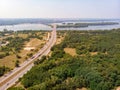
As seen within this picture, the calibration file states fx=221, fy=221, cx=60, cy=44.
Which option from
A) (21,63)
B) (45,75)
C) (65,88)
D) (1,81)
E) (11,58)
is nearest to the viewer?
(65,88)

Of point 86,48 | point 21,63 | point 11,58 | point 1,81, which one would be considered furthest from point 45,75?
point 86,48

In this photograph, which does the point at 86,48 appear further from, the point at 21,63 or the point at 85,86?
the point at 85,86

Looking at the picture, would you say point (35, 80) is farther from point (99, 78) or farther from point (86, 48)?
point (86, 48)

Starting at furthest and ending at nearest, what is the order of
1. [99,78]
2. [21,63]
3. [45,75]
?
[21,63] → [45,75] → [99,78]

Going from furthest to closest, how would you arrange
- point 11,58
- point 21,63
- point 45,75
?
1. point 11,58
2. point 21,63
3. point 45,75

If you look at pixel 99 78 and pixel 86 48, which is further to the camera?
pixel 86 48

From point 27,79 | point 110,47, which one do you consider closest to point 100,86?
point 27,79

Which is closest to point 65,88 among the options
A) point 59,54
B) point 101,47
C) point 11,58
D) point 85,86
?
point 85,86

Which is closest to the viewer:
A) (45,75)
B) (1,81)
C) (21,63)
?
(45,75)

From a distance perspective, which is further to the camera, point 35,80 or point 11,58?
point 11,58
